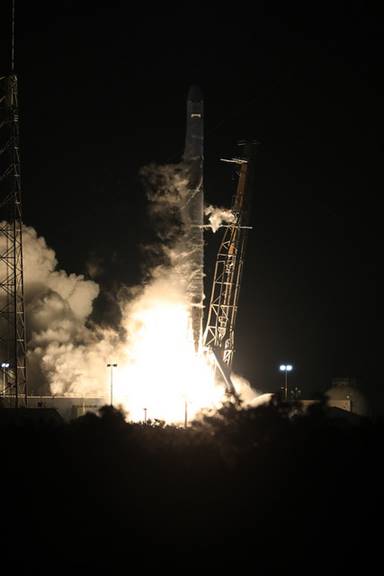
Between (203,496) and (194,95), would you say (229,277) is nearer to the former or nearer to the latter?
(194,95)

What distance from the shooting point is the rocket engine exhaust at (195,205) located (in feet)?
174

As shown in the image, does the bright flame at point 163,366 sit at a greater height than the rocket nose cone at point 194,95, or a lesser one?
lesser

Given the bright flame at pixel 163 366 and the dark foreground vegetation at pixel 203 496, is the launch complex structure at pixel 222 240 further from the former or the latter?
the dark foreground vegetation at pixel 203 496

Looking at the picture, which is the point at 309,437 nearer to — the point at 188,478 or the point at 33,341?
the point at 188,478

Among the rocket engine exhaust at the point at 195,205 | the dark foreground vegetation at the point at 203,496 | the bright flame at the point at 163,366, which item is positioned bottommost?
the dark foreground vegetation at the point at 203,496

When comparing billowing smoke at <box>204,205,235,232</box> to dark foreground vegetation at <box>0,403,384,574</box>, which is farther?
billowing smoke at <box>204,205,235,232</box>

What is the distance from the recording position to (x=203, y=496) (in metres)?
23.8

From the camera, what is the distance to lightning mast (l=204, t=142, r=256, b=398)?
2235 inches

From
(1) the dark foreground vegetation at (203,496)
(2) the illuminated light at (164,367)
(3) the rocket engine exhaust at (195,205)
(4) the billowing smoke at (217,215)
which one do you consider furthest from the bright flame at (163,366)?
(1) the dark foreground vegetation at (203,496)

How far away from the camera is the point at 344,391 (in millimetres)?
69688

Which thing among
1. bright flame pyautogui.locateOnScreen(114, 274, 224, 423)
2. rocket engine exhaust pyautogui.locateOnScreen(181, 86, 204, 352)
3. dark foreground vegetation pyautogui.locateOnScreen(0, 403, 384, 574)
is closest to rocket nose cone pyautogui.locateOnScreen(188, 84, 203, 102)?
rocket engine exhaust pyautogui.locateOnScreen(181, 86, 204, 352)

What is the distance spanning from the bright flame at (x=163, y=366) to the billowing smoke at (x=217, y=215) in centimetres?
371

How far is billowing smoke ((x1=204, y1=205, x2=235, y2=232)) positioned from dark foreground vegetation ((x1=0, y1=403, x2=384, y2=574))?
1136 inches

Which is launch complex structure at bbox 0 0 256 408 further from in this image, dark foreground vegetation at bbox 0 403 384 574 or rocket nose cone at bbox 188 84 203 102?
dark foreground vegetation at bbox 0 403 384 574
